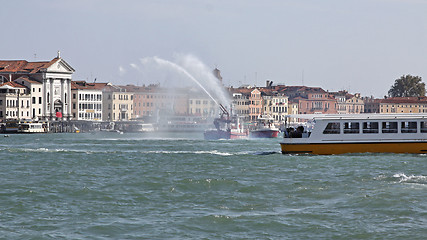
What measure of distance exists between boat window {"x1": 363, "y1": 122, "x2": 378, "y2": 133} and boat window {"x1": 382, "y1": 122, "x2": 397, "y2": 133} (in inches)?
18.4

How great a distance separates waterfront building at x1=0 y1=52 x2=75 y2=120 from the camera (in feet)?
510

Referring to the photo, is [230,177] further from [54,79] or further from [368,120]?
[54,79]

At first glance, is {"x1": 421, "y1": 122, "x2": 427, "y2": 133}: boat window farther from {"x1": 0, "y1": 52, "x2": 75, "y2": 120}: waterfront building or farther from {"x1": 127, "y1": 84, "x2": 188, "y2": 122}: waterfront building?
{"x1": 0, "y1": 52, "x2": 75, "y2": 120}: waterfront building

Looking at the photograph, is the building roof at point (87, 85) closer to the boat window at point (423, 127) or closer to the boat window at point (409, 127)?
the boat window at point (409, 127)

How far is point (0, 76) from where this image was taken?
158m

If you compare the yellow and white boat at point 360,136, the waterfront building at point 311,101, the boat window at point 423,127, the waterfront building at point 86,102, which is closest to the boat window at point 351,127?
the yellow and white boat at point 360,136

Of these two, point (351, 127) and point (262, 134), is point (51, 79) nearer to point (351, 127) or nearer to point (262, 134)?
point (262, 134)

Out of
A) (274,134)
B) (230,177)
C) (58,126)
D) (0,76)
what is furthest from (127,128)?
(230,177)

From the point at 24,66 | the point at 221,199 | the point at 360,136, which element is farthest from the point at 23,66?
the point at 221,199

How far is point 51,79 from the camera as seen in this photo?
156m

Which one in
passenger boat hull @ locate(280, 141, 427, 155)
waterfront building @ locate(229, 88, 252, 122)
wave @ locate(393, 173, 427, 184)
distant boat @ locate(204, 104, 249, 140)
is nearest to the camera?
wave @ locate(393, 173, 427, 184)

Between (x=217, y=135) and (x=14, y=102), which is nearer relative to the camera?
(x=217, y=135)

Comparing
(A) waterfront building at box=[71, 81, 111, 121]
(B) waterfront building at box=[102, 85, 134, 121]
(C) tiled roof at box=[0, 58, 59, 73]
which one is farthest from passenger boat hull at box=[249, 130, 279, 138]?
(B) waterfront building at box=[102, 85, 134, 121]

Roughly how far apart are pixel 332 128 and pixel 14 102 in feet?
365
